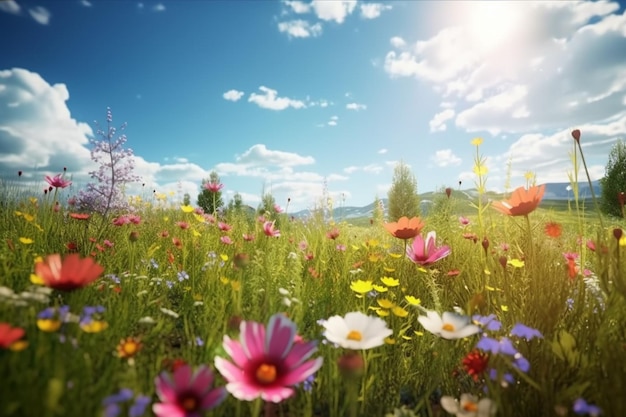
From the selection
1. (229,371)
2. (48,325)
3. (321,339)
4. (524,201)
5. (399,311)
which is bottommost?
(321,339)

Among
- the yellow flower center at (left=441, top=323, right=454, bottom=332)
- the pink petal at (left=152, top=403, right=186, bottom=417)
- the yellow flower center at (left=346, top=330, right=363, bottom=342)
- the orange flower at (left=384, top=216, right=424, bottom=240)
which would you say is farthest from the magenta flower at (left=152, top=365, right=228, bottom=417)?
the orange flower at (left=384, top=216, right=424, bottom=240)

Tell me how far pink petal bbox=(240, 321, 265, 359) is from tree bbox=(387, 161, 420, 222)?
1978 centimetres

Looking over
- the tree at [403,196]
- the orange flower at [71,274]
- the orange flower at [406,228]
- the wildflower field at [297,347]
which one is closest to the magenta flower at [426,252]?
the wildflower field at [297,347]

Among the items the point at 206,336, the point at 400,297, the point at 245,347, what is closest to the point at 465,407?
the point at 245,347

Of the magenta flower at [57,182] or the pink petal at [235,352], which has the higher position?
the magenta flower at [57,182]

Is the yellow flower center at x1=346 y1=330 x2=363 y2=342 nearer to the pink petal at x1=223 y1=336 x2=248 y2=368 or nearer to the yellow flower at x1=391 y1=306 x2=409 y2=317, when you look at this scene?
the pink petal at x1=223 y1=336 x2=248 y2=368

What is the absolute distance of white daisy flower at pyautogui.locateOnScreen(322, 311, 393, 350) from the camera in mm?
1035

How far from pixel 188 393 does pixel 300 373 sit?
0.85ft

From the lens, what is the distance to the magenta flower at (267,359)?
3.00 ft

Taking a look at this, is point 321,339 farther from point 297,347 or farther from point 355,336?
point 297,347

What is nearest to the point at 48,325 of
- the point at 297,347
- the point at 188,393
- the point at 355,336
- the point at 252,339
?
the point at 188,393

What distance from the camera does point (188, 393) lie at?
2.83ft

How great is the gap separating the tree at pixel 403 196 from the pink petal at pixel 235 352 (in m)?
19.8

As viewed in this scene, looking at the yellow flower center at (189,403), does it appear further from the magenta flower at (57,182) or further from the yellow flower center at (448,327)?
the magenta flower at (57,182)
